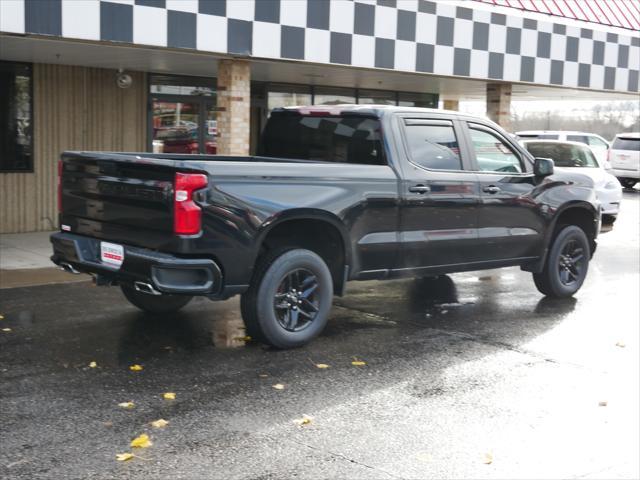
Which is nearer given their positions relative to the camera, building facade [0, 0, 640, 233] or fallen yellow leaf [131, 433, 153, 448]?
fallen yellow leaf [131, 433, 153, 448]

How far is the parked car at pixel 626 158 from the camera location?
1019 inches

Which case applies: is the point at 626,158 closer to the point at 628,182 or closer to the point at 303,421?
the point at 628,182

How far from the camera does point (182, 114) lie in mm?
14430

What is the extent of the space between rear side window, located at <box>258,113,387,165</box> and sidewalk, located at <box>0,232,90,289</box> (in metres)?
2.70

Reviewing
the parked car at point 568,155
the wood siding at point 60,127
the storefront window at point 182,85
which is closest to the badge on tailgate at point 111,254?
the wood siding at point 60,127

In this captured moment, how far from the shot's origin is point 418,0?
12359mm

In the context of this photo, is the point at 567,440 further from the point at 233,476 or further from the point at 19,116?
the point at 19,116

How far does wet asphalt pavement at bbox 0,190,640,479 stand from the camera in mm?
4312

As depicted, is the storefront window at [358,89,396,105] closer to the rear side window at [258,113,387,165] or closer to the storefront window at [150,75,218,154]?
the storefront window at [150,75,218,154]

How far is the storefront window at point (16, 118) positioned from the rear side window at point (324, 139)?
222 inches

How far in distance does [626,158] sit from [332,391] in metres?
23.0

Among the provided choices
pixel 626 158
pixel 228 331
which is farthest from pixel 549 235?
pixel 626 158

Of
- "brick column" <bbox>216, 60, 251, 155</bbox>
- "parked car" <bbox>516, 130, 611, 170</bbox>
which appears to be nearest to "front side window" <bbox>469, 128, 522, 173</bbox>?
"brick column" <bbox>216, 60, 251, 155</bbox>

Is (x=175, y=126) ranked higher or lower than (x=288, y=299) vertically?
higher
